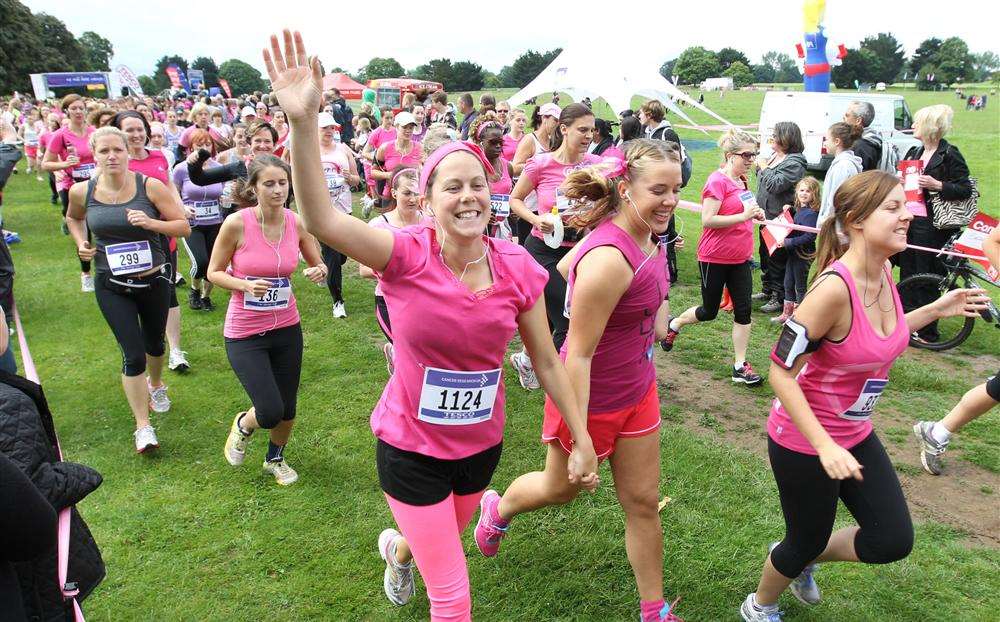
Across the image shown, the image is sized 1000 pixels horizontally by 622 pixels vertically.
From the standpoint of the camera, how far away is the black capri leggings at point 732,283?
19.6 feet

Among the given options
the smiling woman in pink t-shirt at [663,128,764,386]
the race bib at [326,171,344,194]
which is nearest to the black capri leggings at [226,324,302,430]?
the smiling woman in pink t-shirt at [663,128,764,386]

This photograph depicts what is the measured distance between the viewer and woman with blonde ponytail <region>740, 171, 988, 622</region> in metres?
2.72

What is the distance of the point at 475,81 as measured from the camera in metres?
81.0

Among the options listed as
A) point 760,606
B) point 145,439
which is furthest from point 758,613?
point 145,439

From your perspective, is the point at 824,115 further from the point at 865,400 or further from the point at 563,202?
the point at 865,400

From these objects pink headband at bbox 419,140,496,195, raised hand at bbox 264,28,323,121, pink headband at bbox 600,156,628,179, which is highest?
raised hand at bbox 264,28,323,121

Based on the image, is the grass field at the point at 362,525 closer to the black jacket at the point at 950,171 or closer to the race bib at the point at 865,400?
the race bib at the point at 865,400

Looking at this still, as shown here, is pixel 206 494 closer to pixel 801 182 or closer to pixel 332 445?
pixel 332 445

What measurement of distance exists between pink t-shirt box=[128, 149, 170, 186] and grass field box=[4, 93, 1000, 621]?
2.12 metres

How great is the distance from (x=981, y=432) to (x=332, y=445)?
16.6 feet

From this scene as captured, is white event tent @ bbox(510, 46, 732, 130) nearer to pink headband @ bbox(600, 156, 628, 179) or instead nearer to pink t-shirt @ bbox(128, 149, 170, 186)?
pink t-shirt @ bbox(128, 149, 170, 186)

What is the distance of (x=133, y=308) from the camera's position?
4.82 m

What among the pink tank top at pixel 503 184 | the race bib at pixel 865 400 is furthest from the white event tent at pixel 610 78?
the race bib at pixel 865 400

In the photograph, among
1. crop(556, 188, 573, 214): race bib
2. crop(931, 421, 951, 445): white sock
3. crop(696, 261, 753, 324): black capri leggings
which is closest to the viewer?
crop(556, 188, 573, 214): race bib
